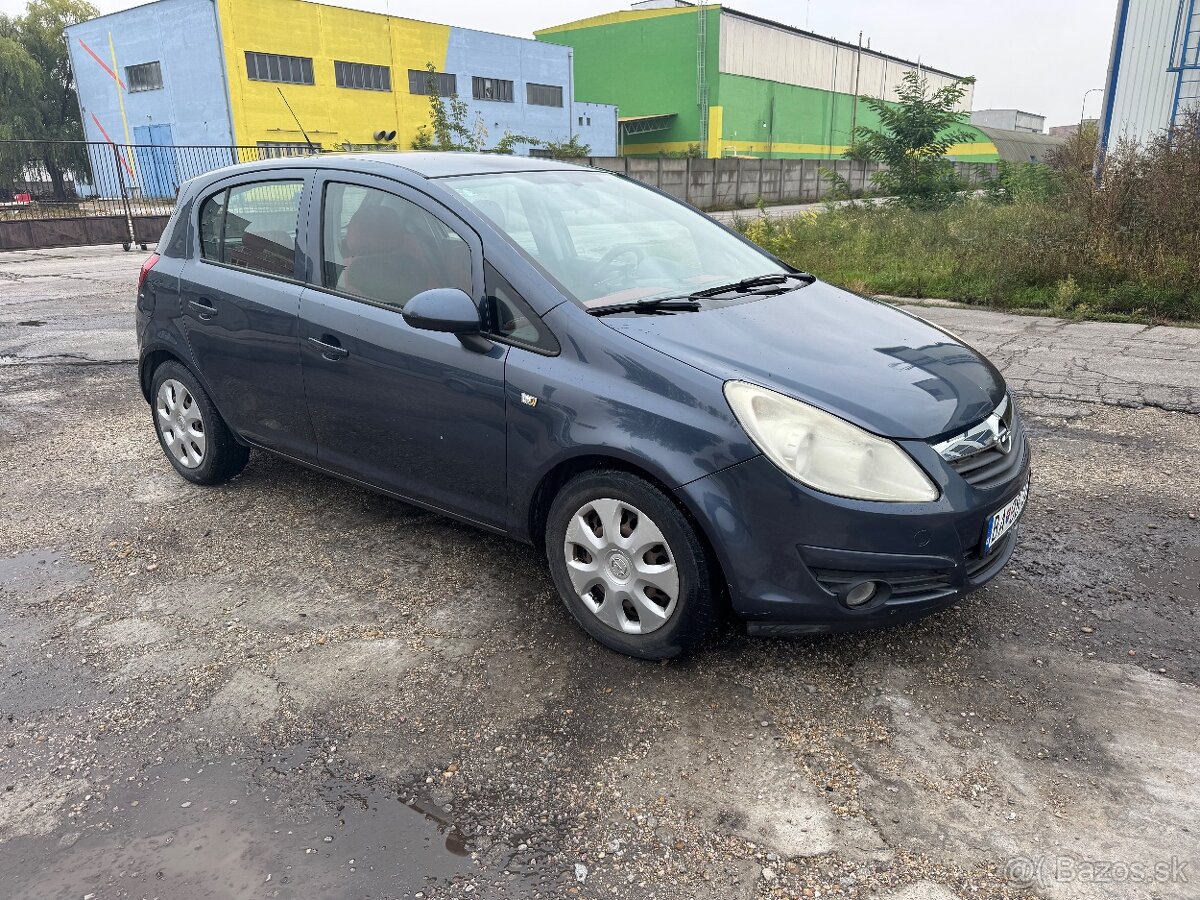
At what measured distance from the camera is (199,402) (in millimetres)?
4438

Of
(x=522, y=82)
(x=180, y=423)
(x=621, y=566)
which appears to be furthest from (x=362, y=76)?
(x=621, y=566)

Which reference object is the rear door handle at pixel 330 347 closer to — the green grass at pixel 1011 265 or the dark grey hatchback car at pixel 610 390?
the dark grey hatchback car at pixel 610 390

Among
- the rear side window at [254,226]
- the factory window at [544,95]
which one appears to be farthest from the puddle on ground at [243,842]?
the factory window at [544,95]

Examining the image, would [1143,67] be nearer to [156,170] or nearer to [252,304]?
[252,304]

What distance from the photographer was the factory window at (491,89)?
46.3 meters

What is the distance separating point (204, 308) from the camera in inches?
166

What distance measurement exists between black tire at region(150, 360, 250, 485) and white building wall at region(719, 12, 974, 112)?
56.9 m

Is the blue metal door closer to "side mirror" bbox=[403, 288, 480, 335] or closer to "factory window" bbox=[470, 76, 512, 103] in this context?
"side mirror" bbox=[403, 288, 480, 335]

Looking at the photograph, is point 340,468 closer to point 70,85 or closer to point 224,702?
point 224,702

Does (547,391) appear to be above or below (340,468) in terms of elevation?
above

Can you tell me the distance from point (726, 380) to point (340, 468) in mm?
1944

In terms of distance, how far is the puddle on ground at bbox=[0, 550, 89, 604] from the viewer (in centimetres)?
358

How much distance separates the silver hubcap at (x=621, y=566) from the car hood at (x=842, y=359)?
559mm

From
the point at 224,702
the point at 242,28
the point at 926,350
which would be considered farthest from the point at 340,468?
the point at 242,28
